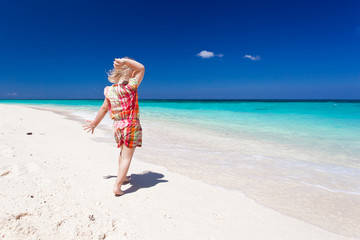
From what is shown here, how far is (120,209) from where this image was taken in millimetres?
2100

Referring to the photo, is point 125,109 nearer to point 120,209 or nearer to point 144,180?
point 120,209

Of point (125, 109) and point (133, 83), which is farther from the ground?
point (133, 83)

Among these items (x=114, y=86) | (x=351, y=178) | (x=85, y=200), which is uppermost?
A: (x=114, y=86)

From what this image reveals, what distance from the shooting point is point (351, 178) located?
140 inches

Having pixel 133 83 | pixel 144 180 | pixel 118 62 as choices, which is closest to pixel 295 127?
pixel 144 180

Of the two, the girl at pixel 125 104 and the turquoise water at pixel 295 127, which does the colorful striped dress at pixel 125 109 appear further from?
the turquoise water at pixel 295 127

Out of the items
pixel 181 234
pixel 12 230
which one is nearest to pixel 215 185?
pixel 181 234

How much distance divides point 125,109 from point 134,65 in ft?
1.70

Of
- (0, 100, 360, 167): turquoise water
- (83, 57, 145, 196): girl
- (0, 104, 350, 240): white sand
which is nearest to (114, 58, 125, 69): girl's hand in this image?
(83, 57, 145, 196): girl

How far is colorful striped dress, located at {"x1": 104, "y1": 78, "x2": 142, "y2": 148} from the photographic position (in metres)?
2.35

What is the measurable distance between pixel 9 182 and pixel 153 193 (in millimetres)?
1614

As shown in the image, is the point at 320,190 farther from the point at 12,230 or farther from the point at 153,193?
the point at 12,230

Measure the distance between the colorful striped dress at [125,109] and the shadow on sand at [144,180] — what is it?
26.1 inches

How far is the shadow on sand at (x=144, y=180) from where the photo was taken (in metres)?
2.75
